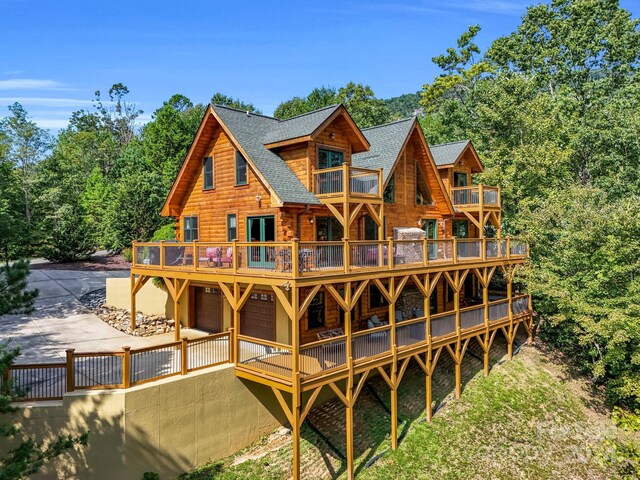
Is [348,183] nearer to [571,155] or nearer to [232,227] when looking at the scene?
[232,227]

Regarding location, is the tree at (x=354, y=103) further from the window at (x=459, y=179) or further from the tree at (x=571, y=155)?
the window at (x=459, y=179)

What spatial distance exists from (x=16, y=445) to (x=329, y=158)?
14.3 metres

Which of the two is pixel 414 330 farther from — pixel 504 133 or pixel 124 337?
pixel 504 133

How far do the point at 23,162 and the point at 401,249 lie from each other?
3704 centimetres

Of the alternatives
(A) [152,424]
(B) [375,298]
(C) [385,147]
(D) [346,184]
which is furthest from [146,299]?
(C) [385,147]

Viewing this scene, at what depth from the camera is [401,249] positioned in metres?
17.3

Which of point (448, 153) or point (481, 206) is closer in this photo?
point (481, 206)

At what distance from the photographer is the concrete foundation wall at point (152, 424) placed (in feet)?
37.1

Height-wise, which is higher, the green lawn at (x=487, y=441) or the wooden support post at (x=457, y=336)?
the wooden support post at (x=457, y=336)

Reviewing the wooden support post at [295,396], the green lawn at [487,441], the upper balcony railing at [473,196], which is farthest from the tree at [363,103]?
the wooden support post at [295,396]

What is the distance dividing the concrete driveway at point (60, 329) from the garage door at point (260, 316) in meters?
3.80

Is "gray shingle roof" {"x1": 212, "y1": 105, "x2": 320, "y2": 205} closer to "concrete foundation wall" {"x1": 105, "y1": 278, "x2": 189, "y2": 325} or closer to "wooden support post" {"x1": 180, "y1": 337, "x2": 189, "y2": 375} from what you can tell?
"wooden support post" {"x1": 180, "y1": 337, "x2": 189, "y2": 375}

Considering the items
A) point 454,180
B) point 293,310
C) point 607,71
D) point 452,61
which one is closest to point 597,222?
point 454,180

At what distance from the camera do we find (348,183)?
1611 cm
